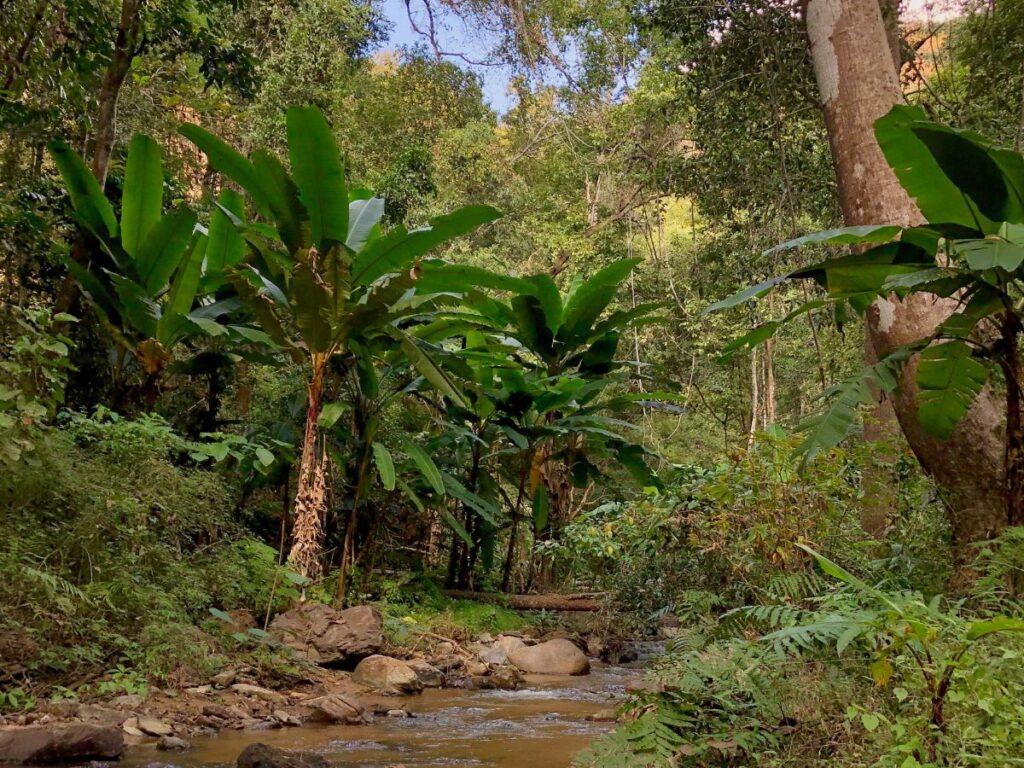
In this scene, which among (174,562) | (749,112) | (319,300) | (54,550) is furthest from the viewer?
(749,112)

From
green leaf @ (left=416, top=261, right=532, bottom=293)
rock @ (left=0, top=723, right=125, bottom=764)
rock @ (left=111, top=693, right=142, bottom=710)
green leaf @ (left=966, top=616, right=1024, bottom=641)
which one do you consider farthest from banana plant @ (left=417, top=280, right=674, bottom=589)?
green leaf @ (left=966, top=616, right=1024, bottom=641)

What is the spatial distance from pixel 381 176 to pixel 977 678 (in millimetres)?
11267

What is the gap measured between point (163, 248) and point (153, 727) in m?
3.71

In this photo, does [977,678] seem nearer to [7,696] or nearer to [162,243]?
[7,696]

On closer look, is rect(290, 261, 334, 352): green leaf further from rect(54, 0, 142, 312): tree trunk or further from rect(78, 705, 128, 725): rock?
rect(78, 705, 128, 725): rock

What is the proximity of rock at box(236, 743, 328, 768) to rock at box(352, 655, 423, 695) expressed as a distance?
7.06 feet

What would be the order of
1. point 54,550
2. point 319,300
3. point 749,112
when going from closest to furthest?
point 54,550, point 319,300, point 749,112

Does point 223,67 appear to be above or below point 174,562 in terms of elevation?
above

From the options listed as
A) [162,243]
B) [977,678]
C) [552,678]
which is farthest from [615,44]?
[977,678]

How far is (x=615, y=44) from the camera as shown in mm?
14469

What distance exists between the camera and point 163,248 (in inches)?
246

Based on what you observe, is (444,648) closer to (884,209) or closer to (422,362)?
(422,362)

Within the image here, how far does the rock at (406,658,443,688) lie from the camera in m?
5.87

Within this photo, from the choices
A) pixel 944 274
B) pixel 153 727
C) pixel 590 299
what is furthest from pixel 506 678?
pixel 944 274
